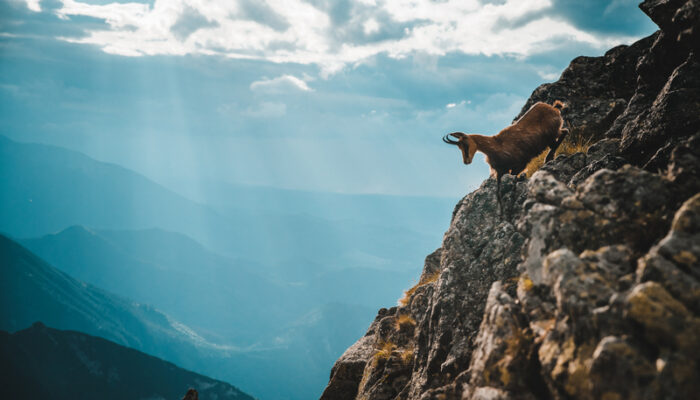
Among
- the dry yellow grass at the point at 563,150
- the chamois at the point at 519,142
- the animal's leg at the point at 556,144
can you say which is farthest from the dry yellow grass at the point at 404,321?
the animal's leg at the point at 556,144

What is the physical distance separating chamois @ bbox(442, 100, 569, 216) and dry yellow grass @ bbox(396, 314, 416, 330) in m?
5.80

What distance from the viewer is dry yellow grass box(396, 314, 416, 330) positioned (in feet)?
44.3

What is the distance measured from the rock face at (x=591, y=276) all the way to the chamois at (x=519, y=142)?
2.94ft

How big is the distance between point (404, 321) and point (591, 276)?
29.5ft

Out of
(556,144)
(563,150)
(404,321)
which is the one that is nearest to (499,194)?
(556,144)

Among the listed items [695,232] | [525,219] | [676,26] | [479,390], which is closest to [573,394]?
[479,390]

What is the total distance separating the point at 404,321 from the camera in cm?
1377

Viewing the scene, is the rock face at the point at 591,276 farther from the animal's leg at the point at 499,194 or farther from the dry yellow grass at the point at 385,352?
the dry yellow grass at the point at 385,352

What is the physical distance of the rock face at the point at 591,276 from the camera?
4.62 metres

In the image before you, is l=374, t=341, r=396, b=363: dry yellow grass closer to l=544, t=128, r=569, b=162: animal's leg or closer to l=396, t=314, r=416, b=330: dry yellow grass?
l=396, t=314, r=416, b=330: dry yellow grass

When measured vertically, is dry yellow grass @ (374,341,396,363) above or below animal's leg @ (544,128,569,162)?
below

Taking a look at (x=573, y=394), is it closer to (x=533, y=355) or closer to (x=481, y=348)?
(x=533, y=355)

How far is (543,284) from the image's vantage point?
21.2 feet

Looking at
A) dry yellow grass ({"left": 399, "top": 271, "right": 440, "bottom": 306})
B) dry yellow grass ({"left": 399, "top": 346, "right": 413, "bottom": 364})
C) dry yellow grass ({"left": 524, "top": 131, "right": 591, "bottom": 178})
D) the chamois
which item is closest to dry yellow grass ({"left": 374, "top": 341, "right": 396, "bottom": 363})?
dry yellow grass ({"left": 399, "top": 346, "right": 413, "bottom": 364})
